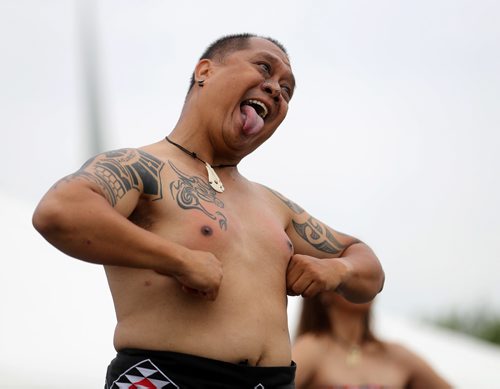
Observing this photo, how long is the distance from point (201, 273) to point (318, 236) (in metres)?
0.99

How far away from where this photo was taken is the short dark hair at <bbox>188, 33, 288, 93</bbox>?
3.62 meters

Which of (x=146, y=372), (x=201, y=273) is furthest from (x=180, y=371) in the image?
(x=201, y=273)

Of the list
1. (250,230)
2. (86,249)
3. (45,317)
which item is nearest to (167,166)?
(250,230)

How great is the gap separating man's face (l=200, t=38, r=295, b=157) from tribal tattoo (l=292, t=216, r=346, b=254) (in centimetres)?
39

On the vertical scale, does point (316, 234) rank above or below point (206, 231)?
below

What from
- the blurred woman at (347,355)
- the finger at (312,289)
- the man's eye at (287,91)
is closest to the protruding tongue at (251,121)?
the man's eye at (287,91)

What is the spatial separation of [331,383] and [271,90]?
8.65 feet

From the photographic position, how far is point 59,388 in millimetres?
6641

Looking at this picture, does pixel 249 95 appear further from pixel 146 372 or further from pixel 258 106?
pixel 146 372

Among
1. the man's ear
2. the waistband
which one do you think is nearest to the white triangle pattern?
the waistband

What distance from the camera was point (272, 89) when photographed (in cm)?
348

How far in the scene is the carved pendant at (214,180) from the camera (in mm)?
3371

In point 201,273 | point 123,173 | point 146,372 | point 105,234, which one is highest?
point 123,173

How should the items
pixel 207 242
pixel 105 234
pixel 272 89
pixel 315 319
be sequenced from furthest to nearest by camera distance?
pixel 315 319 → pixel 272 89 → pixel 207 242 → pixel 105 234
